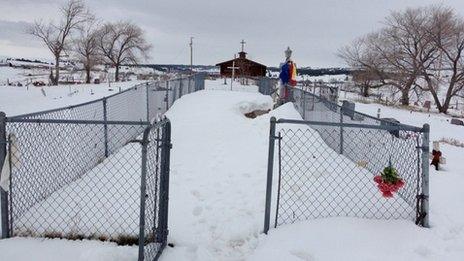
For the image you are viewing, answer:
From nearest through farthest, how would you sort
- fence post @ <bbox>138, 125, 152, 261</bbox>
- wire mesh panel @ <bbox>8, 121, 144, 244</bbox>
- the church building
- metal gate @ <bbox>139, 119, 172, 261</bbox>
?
fence post @ <bbox>138, 125, 152, 261</bbox>, metal gate @ <bbox>139, 119, 172, 261</bbox>, wire mesh panel @ <bbox>8, 121, 144, 244</bbox>, the church building

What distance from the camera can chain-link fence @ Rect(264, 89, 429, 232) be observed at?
4.76m

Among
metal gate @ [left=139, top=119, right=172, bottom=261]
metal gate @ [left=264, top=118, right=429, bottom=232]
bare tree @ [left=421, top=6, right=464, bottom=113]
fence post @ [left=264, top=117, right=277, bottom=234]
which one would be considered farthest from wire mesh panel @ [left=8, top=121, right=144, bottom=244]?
bare tree @ [left=421, top=6, right=464, bottom=113]

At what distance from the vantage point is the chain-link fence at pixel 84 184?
431 cm

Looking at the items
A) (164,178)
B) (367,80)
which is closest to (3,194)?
(164,178)

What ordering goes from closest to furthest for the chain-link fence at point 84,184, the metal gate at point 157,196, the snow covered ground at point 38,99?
the metal gate at point 157,196
the chain-link fence at point 84,184
the snow covered ground at point 38,99

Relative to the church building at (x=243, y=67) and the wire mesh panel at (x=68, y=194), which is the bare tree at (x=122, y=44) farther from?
the wire mesh panel at (x=68, y=194)

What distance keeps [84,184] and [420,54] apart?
4429 centimetres

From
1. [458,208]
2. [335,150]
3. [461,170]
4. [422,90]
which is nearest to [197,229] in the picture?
[458,208]

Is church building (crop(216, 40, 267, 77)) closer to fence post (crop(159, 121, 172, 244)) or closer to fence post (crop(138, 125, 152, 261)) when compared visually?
fence post (crop(159, 121, 172, 244))

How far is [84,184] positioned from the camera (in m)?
6.57

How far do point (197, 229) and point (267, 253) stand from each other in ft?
3.33

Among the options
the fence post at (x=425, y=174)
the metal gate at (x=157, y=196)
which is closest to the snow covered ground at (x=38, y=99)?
the metal gate at (x=157, y=196)

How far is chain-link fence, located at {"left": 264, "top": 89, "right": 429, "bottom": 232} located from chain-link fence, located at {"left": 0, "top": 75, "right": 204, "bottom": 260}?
1.31 meters

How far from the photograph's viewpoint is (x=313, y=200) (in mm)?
5863
